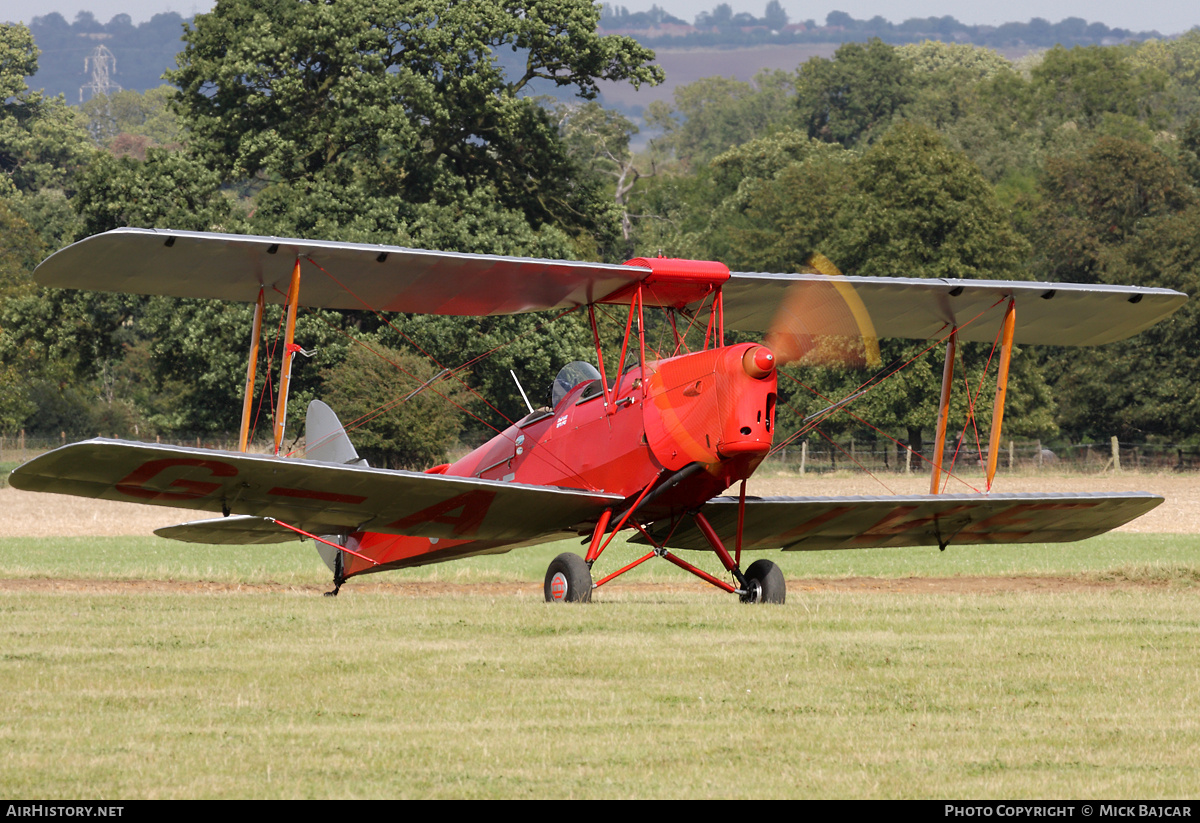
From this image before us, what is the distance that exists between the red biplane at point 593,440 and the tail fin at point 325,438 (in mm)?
85

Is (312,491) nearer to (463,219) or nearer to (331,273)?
(331,273)

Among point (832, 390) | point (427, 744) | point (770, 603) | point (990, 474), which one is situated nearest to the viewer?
point (427, 744)

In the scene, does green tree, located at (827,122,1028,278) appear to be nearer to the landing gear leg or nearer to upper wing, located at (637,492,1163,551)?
upper wing, located at (637,492,1163,551)

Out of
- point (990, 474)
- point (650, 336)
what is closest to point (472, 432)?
point (650, 336)

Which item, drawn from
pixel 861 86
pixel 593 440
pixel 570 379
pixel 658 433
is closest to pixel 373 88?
pixel 570 379

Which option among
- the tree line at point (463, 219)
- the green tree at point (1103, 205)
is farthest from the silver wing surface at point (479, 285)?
the green tree at point (1103, 205)

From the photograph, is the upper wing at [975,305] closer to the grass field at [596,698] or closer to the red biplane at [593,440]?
the red biplane at [593,440]

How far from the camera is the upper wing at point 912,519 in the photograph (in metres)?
13.5

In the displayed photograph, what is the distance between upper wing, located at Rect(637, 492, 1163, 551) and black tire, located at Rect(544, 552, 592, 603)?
4.71ft

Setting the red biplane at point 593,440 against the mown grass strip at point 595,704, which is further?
the red biplane at point 593,440

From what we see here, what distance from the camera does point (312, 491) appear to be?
11.5 metres

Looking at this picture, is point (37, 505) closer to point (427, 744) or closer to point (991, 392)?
point (991, 392)

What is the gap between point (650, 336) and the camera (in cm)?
5759
